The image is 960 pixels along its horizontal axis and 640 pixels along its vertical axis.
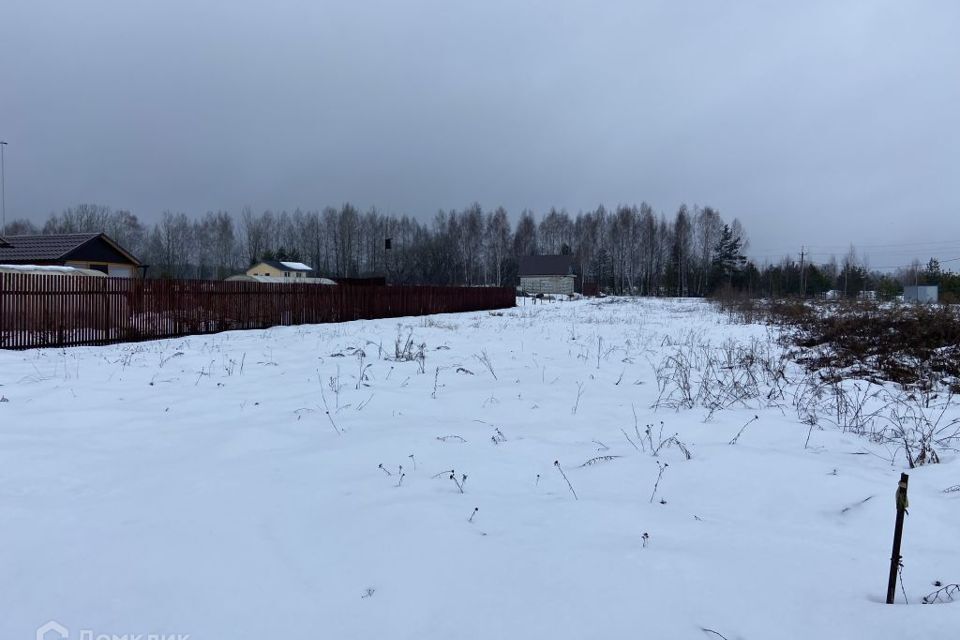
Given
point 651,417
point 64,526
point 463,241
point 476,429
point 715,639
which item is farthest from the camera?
point 463,241

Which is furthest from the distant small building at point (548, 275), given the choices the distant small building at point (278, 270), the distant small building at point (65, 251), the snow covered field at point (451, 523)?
the snow covered field at point (451, 523)

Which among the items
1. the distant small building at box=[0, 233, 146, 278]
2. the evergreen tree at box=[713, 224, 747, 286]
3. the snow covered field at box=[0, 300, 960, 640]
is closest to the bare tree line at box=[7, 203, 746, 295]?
the evergreen tree at box=[713, 224, 747, 286]

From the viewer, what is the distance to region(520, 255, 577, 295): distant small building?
62438 mm

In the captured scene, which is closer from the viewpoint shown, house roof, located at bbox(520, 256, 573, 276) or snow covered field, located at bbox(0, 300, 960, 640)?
snow covered field, located at bbox(0, 300, 960, 640)

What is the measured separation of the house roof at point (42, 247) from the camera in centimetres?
2339

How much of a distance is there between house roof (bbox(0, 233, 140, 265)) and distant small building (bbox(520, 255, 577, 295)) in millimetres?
44479

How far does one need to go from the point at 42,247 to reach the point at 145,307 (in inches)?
721

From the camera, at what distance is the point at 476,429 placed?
434cm

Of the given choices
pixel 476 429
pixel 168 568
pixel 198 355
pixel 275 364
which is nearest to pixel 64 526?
pixel 168 568

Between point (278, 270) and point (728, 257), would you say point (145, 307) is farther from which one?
point (728, 257)

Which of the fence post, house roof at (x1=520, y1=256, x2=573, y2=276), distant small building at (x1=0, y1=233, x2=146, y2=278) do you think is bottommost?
the fence post

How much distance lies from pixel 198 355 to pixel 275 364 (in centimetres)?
183

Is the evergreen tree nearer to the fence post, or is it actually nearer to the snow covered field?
the snow covered field

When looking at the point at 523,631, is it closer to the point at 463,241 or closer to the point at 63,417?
the point at 63,417
